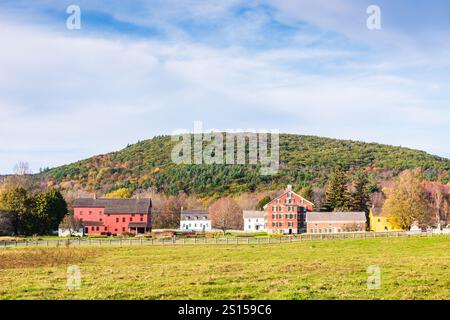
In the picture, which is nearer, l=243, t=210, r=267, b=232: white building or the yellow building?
the yellow building

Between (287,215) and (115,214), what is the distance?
33.2m

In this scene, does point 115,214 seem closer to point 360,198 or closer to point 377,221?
point 360,198

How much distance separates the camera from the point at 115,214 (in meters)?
101

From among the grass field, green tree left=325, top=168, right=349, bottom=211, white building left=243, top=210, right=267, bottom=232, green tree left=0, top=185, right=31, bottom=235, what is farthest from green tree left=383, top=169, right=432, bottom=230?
green tree left=0, top=185, right=31, bottom=235

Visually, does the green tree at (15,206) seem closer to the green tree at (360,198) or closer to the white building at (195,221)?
the white building at (195,221)

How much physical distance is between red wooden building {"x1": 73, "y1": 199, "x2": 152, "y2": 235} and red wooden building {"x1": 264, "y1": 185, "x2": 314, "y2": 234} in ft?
79.7

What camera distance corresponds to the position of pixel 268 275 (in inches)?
920

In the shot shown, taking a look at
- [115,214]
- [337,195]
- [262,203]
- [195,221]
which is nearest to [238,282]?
[115,214]

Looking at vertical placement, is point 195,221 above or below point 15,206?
below

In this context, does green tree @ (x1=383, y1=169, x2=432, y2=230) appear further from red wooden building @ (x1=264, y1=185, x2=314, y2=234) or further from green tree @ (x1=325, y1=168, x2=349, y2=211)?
red wooden building @ (x1=264, y1=185, x2=314, y2=234)

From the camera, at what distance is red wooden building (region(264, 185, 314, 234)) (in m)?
99.6
